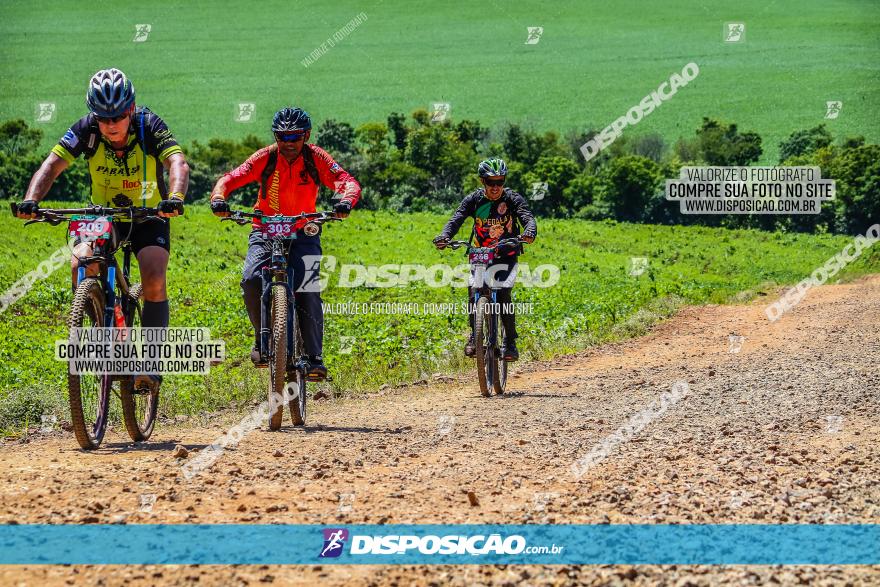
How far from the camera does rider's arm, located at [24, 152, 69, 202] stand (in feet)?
25.9

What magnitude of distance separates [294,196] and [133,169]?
1590 mm

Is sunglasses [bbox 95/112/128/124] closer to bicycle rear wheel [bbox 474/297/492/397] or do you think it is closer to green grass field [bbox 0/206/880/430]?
green grass field [bbox 0/206/880/430]

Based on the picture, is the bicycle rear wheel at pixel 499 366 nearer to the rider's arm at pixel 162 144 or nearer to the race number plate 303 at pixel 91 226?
the rider's arm at pixel 162 144

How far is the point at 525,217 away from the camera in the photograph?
1179 centimetres

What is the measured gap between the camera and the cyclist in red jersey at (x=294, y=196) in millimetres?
9078

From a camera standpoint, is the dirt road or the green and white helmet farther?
the green and white helmet

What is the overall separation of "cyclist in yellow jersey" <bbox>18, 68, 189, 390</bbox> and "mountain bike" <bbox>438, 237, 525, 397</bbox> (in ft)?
13.7

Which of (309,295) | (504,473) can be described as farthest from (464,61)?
(504,473)

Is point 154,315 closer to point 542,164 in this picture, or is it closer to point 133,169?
point 133,169

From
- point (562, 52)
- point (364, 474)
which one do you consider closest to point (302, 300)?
point (364, 474)

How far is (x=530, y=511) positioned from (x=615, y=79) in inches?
4579

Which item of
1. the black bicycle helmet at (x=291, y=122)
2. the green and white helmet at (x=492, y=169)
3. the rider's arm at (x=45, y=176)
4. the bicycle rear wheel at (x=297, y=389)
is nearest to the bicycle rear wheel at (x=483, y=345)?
the green and white helmet at (x=492, y=169)

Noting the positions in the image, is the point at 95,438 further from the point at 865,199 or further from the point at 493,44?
the point at 493,44

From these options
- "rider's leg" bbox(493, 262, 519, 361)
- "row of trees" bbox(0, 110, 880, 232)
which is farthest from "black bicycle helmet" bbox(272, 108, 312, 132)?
"row of trees" bbox(0, 110, 880, 232)
